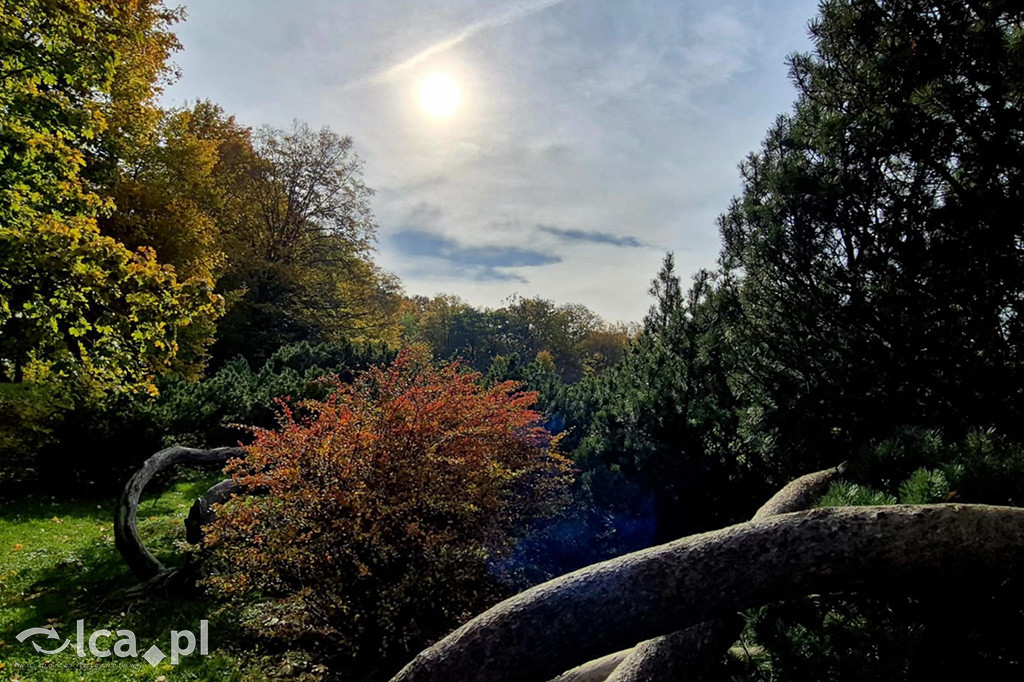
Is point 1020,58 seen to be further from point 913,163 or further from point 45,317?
point 45,317

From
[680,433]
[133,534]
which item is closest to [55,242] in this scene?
[133,534]

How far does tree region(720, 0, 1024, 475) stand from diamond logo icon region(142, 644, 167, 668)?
493 cm

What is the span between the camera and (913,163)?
288 centimetres

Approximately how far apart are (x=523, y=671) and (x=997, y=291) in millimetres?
2984

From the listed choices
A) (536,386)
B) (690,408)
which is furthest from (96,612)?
(536,386)

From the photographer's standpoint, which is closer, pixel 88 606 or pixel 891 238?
pixel 891 238

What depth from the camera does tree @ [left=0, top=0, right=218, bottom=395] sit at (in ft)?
17.3

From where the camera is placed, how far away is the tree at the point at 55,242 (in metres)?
5.27

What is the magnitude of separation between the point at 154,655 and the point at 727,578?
4.48 metres

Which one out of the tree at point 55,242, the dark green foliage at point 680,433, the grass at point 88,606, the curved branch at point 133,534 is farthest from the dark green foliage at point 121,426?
the dark green foliage at point 680,433

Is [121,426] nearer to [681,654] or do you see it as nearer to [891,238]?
[681,654]

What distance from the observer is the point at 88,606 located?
4719mm

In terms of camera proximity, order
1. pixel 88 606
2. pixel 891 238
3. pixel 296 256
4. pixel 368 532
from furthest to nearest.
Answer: pixel 296 256 → pixel 88 606 → pixel 368 532 → pixel 891 238

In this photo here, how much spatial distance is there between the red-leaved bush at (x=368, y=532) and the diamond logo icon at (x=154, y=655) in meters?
0.57
